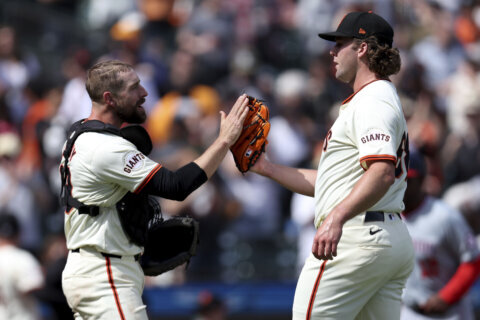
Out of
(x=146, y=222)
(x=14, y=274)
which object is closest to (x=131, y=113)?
(x=146, y=222)

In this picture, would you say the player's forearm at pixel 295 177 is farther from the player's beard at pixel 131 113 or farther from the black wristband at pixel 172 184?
the player's beard at pixel 131 113

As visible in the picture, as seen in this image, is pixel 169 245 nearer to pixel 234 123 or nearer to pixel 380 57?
pixel 234 123

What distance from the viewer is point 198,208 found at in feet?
30.7

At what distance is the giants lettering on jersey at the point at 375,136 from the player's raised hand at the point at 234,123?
88 centimetres

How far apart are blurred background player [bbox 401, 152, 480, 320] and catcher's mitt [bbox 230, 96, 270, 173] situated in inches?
62.5

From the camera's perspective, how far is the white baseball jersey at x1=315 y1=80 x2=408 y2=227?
4086 millimetres

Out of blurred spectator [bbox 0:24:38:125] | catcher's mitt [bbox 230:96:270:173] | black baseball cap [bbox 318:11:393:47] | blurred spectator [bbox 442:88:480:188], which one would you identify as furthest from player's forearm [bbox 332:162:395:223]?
blurred spectator [bbox 0:24:38:125]

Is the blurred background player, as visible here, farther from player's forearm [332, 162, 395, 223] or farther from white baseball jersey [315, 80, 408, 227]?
player's forearm [332, 162, 395, 223]

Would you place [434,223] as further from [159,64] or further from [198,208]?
[159,64]

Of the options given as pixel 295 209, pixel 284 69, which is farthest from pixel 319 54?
pixel 295 209

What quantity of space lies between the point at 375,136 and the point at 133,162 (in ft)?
4.40

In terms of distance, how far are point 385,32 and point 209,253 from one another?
5424 millimetres

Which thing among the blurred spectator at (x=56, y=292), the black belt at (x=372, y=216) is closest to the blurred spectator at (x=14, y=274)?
the blurred spectator at (x=56, y=292)

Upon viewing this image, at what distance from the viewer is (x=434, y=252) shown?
6156 millimetres
